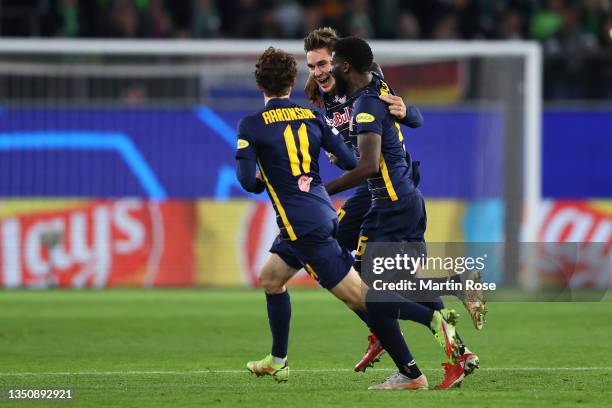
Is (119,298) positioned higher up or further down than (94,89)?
further down

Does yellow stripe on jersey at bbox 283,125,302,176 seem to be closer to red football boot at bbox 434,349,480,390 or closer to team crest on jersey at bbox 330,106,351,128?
team crest on jersey at bbox 330,106,351,128

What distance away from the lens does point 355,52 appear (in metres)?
8.34

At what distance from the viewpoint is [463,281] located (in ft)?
27.7

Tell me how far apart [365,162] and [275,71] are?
0.81 m

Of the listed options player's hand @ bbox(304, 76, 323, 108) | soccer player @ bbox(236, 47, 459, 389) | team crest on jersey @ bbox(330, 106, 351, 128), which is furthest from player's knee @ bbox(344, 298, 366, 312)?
player's hand @ bbox(304, 76, 323, 108)

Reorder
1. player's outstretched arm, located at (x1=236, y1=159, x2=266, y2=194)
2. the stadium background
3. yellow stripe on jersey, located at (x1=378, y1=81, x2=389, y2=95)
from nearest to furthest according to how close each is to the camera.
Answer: player's outstretched arm, located at (x1=236, y1=159, x2=266, y2=194) < yellow stripe on jersey, located at (x1=378, y1=81, x2=389, y2=95) < the stadium background

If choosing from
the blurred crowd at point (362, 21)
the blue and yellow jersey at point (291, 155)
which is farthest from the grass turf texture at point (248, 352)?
the blurred crowd at point (362, 21)

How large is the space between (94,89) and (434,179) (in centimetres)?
486

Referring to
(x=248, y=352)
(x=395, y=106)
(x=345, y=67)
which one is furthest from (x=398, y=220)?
(x=248, y=352)

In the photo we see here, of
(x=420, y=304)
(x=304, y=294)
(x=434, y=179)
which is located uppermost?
(x=420, y=304)

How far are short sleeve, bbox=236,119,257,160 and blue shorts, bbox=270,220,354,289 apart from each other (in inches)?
23.6

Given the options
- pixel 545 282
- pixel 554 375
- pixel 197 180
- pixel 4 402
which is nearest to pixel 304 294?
pixel 197 180

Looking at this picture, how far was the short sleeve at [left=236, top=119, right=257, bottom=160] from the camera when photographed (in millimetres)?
8047

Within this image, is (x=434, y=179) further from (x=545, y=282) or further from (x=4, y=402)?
(x=4, y=402)
